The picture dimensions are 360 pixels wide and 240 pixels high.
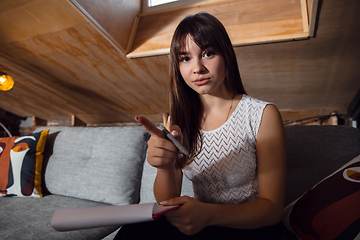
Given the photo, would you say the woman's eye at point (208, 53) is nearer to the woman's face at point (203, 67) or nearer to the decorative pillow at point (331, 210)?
the woman's face at point (203, 67)

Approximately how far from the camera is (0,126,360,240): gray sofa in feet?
3.15

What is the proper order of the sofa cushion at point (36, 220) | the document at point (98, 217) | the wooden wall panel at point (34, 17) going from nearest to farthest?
Answer: the document at point (98, 217), the sofa cushion at point (36, 220), the wooden wall panel at point (34, 17)

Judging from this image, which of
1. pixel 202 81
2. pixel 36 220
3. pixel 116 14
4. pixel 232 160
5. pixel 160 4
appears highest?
pixel 160 4

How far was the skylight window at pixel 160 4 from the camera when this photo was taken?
1.96m

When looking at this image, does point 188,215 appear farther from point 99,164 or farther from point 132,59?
point 132,59

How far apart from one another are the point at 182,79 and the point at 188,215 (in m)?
0.51

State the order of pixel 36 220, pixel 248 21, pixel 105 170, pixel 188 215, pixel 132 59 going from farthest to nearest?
pixel 132 59
pixel 248 21
pixel 105 170
pixel 36 220
pixel 188 215

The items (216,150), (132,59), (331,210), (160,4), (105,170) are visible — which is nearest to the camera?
(331,210)

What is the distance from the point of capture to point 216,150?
2.54ft

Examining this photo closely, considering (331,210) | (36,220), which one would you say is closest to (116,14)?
(36,220)

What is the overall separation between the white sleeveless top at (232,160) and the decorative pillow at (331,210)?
0.54 feet

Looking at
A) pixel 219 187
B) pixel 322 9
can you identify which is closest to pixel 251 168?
pixel 219 187

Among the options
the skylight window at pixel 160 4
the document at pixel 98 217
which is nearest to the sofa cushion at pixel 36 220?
the document at pixel 98 217

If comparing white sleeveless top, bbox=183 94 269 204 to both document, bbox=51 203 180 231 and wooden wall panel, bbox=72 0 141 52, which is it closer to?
document, bbox=51 203 180 231
